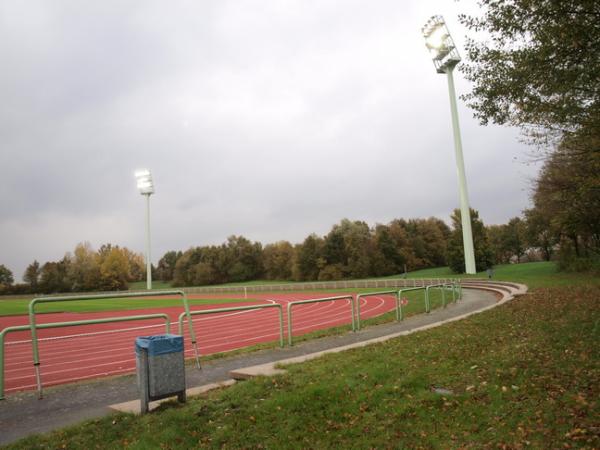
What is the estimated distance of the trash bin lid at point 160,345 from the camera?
507cm

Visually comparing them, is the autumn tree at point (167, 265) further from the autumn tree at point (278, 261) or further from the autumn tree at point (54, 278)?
the autumn tree at point (278, 261)

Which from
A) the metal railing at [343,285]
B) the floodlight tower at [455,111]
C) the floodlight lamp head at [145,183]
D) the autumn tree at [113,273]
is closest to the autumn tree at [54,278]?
the autumn tree at [113,273]

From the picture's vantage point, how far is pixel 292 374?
6.31 metres

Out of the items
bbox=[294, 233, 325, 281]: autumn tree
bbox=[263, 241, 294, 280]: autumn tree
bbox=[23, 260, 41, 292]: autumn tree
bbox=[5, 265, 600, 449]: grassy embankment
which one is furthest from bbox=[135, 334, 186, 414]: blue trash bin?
bbox=[23, 260, 41, 292]: autumn tree

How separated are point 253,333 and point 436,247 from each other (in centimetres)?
7766

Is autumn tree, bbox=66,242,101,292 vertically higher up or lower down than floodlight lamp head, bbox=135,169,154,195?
lower down

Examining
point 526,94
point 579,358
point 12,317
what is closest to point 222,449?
point 579,358

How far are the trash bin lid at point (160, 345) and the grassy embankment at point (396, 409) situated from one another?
2.24 ft

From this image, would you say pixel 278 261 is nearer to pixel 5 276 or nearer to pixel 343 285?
pixel 343 285

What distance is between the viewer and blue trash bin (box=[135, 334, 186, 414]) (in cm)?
502

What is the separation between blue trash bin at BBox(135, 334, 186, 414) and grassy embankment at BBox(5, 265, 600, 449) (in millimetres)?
221

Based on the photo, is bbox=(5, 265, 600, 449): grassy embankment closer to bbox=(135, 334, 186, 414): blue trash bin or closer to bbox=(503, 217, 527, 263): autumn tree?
bbox=(135, 334, 186, 414): blue trash bin

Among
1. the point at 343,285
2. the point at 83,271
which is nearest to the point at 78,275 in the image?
the point at 83,271

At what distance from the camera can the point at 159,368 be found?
5.09 m
